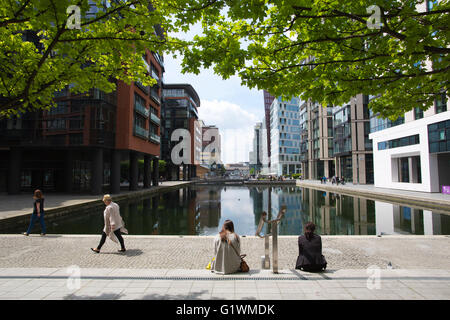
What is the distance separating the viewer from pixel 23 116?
27516 mm

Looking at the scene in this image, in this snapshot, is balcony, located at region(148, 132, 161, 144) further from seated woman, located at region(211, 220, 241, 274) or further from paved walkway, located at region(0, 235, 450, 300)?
seated woman, located at region(211, 220, 241, 274)

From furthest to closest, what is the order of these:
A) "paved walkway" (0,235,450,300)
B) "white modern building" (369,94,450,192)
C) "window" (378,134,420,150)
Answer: "window" (378,134,420,150)
"white modern building" (369,94,450,192)
"paved walkway" (0,235,450,300)

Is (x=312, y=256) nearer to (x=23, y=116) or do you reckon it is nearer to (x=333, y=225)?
(x=333, y=225)

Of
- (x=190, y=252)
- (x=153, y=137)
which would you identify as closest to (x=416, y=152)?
(x=190, y=252)

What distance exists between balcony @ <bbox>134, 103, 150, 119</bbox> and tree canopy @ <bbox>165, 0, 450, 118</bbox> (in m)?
27.8

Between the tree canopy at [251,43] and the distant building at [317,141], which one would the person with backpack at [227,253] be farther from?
the distant building at [317,141]

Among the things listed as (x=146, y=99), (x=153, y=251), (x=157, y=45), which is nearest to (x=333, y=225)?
(x=153, y=251)

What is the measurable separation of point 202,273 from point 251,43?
17.7 ft

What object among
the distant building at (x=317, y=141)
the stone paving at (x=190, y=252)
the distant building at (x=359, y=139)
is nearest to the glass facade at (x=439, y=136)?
the distant building at (x=359, y=139)

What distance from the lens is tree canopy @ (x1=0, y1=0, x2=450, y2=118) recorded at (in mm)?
4938

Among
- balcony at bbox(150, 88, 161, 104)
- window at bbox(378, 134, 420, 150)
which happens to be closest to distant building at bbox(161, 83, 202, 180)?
balcony at bbox(150, 88, 161, 104)

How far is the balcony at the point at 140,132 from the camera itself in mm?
30775

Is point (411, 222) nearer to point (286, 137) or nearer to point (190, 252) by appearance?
point (190, 252)

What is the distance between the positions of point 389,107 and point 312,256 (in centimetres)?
570
